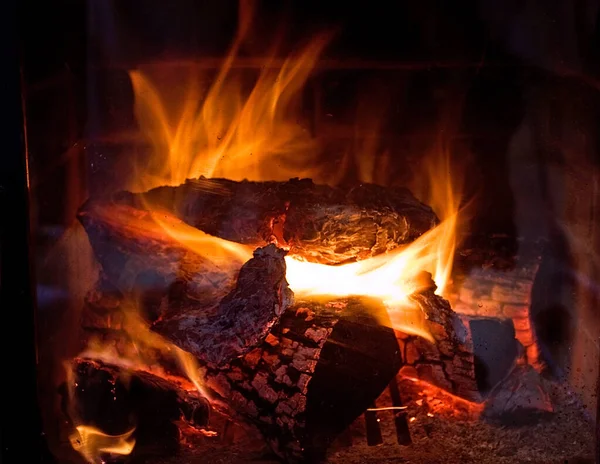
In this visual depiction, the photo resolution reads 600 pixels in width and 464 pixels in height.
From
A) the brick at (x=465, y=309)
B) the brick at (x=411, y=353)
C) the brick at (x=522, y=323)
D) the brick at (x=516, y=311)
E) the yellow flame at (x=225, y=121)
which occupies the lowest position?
the brick at (x=411, y=353)

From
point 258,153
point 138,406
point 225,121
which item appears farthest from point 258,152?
point 138,406

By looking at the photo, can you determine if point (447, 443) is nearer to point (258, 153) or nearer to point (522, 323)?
point (522, 323)

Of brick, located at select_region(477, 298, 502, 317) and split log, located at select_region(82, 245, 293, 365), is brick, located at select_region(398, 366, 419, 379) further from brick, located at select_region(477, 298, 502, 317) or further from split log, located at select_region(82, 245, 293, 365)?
split log, located at select_region(82, 245, 293, 365)

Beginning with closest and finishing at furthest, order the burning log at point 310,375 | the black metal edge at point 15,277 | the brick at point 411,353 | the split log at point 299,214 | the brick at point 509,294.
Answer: the black metal edge at point 15,277 < the burning log at point 310,375 < the split log at point 299,214 < the brick at point 411,353 < the brick at point 509,294

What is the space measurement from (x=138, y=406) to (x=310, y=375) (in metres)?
0.36

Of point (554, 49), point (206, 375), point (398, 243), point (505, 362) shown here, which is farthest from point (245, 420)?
point (554, 49)

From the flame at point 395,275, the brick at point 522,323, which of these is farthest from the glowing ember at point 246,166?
the brick at point 522,323

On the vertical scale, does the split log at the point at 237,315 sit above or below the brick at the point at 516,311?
above

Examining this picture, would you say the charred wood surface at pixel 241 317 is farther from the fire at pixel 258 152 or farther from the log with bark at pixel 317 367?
the fire at pixel 258 152

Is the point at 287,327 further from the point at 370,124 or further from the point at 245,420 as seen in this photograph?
the point at 370,124

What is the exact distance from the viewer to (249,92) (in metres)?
1.63

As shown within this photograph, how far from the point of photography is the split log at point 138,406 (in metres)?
1.34

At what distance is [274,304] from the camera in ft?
4.28

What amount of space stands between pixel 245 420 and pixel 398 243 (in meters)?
0.49
